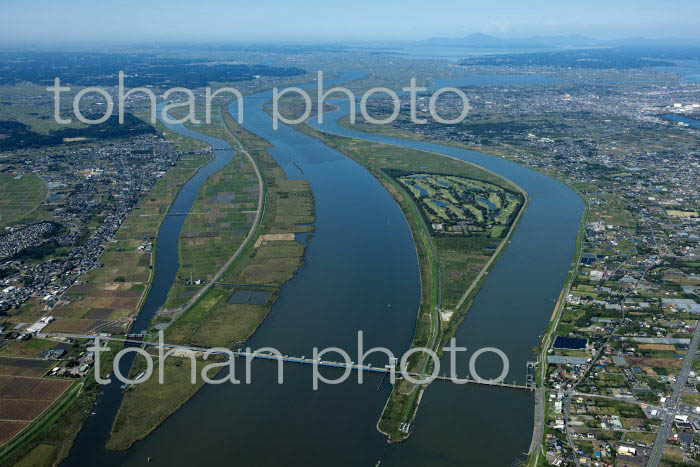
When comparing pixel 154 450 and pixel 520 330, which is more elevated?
pixel 520 330

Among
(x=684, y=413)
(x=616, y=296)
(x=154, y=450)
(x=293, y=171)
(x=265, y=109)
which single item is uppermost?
(x=265, y=109)

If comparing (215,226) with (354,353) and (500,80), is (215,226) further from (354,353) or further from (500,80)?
(500,80)

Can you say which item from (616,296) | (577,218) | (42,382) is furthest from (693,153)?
(42,382)

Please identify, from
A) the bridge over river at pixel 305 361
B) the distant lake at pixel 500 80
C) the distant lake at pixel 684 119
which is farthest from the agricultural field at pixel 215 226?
the distant lake at pixel 500 80

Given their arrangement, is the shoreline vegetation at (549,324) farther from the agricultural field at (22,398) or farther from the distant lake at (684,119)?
the distant lake at (684,119)

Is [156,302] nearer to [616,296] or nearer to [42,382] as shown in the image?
[42,382]

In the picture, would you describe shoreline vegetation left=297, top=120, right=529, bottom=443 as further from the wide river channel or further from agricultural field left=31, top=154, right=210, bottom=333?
agricultural field left=31, top=154, right=210, bottom=333

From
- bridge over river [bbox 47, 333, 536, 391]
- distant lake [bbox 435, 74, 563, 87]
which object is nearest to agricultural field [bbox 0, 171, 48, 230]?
bridge over river [bbox 47, 333, 536, 391]

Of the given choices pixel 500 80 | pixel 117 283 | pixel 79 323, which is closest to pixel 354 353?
pixel 79 323
